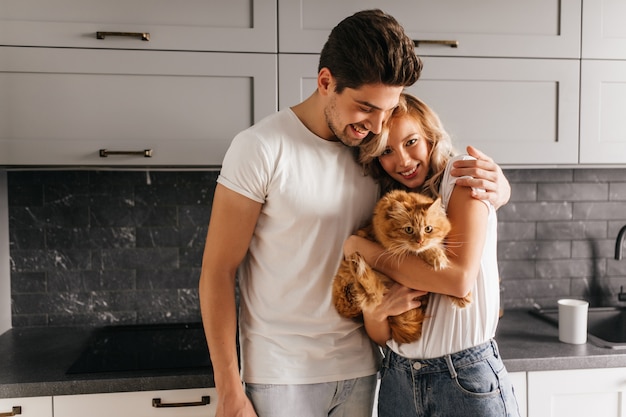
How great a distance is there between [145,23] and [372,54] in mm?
933

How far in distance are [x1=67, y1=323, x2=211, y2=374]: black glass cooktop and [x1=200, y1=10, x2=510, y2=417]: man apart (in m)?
0.39

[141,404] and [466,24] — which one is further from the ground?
[466,24]

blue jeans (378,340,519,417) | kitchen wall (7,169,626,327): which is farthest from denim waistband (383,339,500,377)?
kitchen wall (7,169,626,327)

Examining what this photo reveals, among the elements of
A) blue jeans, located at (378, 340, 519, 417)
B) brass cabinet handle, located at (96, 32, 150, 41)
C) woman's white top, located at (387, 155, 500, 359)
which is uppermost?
brass cabinet handle, located at (96, 32, 150, 41)

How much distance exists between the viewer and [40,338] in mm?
2094

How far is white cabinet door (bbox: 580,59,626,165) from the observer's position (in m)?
2.06

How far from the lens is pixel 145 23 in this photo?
1871 mm

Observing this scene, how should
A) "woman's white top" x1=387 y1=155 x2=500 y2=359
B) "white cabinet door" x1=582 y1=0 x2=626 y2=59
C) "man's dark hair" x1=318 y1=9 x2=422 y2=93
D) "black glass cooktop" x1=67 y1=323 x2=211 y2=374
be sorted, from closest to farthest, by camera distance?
1. "man's dark hair" x1=318 y1=9 x2=422 y2=93
2. "woman's white top" x1=387 y1=155 x2=500 y2=359
3. "black glass cooktop" x1=67 y1=323 x2=211 y2=374
4. "white cabinet door" x1=582 y1=0 x2=626 y2=59

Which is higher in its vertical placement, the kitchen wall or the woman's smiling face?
the woman's smiling face

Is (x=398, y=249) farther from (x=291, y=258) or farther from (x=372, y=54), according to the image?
(x=372, y=54)

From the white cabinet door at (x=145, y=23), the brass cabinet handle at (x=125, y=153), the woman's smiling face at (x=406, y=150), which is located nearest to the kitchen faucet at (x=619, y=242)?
the woman's smiling face at (x=406, y=150)

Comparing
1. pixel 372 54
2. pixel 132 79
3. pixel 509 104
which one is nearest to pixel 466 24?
pixel 509 104

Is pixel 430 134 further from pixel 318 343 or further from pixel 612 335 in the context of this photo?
pixel 612 335

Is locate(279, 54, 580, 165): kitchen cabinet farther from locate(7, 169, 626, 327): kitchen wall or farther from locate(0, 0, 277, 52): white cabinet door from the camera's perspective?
locate(0, 0, 277, 52): white cabinet door
